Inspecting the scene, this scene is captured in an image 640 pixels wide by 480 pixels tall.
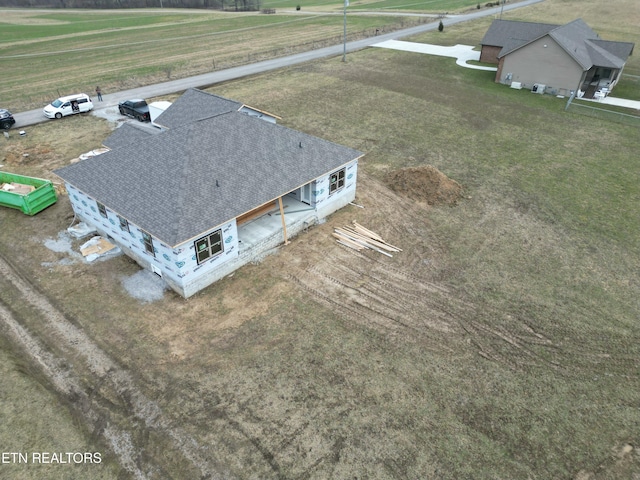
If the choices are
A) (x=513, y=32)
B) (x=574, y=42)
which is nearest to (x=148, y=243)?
(x=574, y=42)

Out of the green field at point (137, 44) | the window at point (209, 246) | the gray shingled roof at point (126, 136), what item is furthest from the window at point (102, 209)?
the green field at point (137, 44)

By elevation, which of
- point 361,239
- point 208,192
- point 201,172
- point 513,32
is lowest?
point 361,239

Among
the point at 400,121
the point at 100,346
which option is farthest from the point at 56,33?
the point at 100,346

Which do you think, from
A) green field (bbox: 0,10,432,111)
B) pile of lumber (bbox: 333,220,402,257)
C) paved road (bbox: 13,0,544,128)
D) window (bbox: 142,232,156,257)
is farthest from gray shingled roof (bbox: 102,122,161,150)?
green field (bbox: 0,10,432,111)

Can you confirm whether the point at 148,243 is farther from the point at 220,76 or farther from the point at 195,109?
the point at 220,76

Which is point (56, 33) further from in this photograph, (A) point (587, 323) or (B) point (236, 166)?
(A) point (587, 323)

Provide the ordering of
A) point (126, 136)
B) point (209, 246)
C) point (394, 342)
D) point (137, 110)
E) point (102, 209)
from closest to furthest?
point (394, 342) < point (209, 246) < point (102, 209) < point (126, 136) < point (137, 110)

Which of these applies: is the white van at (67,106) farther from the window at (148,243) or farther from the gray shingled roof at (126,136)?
the window at (148,243)
